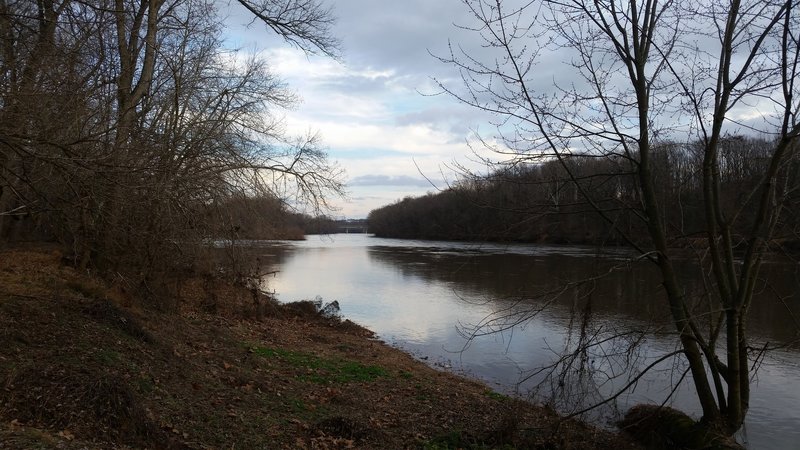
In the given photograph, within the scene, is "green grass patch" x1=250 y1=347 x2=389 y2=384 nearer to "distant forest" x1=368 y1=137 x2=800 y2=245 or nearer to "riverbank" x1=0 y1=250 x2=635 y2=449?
"riverbank" x1=0 y1=250 x2=635 y2=449

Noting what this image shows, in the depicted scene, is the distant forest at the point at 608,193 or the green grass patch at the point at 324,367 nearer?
the distant forest at the point at 608,193

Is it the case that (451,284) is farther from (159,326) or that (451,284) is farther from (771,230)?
(771,230)

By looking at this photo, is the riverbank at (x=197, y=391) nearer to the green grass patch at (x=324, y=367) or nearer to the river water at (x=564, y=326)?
the green grass patch at (x=324, y=367)

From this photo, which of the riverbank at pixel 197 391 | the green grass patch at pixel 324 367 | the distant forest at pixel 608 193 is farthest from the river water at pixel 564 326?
the green grass patch at pixel 324 367

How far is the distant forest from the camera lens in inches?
258

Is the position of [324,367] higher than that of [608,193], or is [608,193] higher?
[608,193]

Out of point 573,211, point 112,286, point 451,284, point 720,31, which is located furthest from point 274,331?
point 451,284

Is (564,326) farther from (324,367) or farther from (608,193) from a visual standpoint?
(608,193)

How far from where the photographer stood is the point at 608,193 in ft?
22.9

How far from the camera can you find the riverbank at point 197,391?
5184 mm

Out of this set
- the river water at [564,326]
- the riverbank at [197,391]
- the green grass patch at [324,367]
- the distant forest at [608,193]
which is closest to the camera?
the riverbank at [197,391]

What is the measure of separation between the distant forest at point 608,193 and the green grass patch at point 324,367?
389 cm

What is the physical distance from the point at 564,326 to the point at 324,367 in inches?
343

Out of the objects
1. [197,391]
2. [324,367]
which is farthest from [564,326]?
[197,391]
